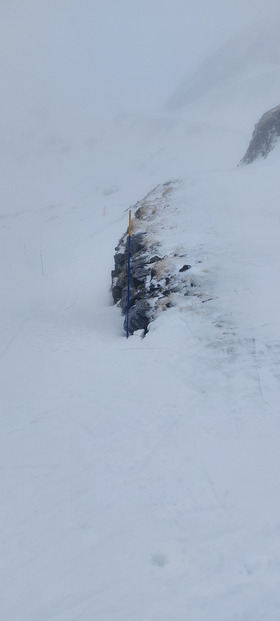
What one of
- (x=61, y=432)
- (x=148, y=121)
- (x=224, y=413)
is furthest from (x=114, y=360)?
(x=148, y=121)

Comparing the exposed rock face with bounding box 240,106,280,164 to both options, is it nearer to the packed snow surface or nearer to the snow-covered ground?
the snow-covered ground

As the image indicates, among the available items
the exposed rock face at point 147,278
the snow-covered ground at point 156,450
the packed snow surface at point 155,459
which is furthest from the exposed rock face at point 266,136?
the packed snow surface at point 155,459

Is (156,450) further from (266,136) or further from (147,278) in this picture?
(266,136)

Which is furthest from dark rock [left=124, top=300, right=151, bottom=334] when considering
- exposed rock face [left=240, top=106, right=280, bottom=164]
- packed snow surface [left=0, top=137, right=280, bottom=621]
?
exposed rock face [left=240, top=106, right=280, bottom=164]

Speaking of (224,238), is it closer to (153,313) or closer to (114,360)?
(153,313)

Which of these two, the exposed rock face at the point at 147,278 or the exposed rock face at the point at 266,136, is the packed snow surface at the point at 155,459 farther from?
the exposed rock face at the point at 266,136

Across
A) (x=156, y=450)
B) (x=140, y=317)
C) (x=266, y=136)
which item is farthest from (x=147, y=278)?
(x=266, y=136)
